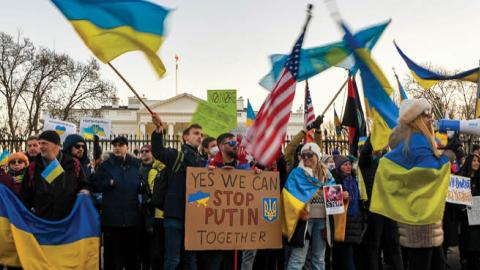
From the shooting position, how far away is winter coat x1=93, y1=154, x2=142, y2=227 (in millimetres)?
5996

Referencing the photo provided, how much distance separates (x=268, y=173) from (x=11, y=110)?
3244cm

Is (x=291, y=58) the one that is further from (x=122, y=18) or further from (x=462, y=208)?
(x=462, y=208)

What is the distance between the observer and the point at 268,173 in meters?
6.05

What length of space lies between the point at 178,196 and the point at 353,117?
3.57 meters

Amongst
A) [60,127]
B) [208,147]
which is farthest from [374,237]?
[60,127]

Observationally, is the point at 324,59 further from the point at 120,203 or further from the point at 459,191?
the point at 120,203

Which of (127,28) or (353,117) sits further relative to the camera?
(353,117)

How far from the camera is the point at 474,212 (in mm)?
7770

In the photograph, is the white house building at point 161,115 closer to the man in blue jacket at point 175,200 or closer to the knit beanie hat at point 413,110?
the man in blue jacket at point 175,200

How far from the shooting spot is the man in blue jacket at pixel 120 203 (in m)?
6.01

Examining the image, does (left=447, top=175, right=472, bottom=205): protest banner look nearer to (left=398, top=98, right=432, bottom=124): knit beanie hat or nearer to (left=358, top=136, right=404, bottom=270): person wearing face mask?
(left=358, top=136, right=404, bottom=270): person wearing face mask

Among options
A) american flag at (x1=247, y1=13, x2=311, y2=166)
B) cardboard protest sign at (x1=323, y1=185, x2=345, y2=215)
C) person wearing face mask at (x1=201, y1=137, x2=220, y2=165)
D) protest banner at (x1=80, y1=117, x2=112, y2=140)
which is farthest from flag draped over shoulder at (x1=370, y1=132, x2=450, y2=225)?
protest banner at (x1=80, y1=117, x2=112, y2=140)

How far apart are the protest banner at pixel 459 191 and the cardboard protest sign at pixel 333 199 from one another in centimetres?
200

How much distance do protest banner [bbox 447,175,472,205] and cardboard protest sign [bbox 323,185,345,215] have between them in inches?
78.9
